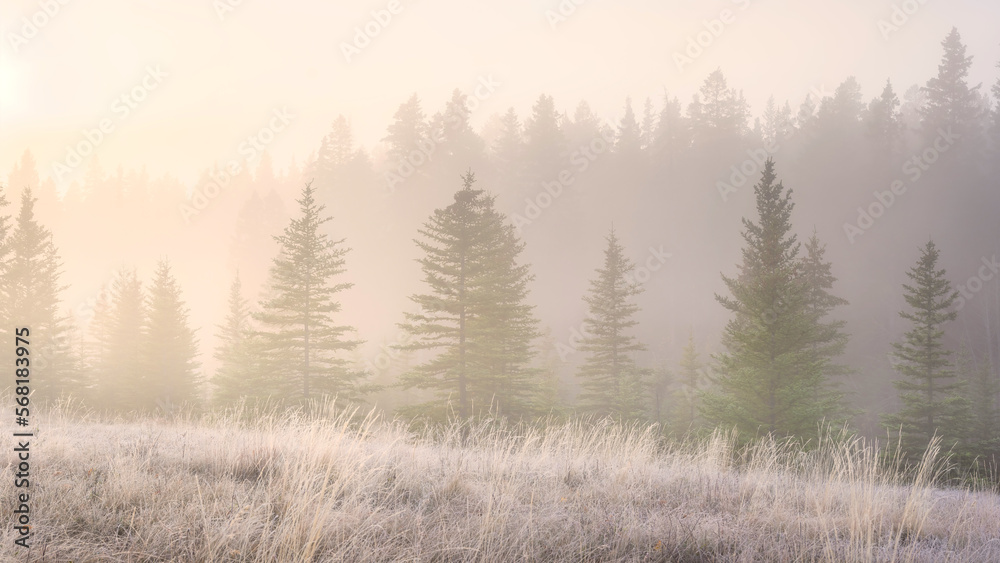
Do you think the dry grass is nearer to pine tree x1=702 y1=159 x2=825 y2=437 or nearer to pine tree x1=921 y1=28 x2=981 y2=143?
pine tree x1=702 y1=159 x2=825 y2=437

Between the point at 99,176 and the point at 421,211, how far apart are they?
279 feet

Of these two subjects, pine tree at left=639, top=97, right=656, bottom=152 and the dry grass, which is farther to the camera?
pine tree at left=639, top=97, right=656, bottom=152

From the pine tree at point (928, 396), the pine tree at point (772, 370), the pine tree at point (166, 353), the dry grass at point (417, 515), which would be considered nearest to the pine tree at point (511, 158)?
the pine tree at point (166, 353)

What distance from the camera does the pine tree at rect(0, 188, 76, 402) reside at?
1064 inches

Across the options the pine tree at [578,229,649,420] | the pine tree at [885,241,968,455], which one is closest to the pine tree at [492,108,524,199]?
the pine tree at [578,229,649,420]

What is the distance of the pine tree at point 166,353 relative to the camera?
31938 millimetres

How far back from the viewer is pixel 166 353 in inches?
1281

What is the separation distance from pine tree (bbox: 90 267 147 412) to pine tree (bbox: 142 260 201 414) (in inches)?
28.3

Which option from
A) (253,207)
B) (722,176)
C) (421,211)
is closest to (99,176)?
(253,207)

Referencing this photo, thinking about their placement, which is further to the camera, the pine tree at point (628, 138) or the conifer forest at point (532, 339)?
the pine tree at point (628, 138)

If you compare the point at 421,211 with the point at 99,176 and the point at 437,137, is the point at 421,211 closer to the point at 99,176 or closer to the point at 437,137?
the point at 437,137

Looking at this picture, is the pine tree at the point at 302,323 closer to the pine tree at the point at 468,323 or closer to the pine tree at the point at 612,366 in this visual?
the pine tree at the point at 468,323

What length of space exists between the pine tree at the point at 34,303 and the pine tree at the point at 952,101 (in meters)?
104

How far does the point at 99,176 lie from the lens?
101062 millimetres
